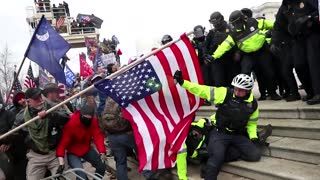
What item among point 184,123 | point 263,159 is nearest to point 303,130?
point 263,159

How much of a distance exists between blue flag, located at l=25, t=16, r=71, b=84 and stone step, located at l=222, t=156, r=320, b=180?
3.12 metres

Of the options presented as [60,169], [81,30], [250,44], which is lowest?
[60,169]

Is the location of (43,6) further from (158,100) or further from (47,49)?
(158,100)

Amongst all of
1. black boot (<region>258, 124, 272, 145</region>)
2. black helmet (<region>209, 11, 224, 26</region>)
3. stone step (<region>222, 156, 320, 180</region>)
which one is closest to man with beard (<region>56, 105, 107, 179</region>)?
stone step (<region>222, 156, 320, 180</region>)

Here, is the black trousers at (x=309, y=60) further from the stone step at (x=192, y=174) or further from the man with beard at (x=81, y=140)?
the man with beard at (x=81, y=140)

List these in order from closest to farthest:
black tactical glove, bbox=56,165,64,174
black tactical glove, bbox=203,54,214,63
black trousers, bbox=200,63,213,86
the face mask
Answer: black tactical glove, bbox=56,165,64,174, the face mask, black tactical glove, bbox=203,54,214,63, black trousers, bbox=200,63,213,86

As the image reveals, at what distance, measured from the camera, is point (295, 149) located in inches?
185

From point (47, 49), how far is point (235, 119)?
3267 mm

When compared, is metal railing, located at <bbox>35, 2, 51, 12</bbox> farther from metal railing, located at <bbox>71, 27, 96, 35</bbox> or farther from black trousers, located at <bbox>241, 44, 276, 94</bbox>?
black trousers, located at <bbox>241, 44, 276, 94</bbox>

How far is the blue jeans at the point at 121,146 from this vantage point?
5.67 meters

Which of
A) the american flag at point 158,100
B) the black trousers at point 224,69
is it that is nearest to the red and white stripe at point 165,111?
the american flag at point 158,100

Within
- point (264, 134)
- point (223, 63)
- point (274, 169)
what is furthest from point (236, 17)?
point (274, 169)

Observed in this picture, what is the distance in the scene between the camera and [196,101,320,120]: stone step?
5227mm

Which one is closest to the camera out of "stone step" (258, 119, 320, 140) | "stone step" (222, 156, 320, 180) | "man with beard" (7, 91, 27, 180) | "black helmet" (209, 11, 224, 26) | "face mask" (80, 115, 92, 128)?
"stone step" (222, 156, 320, 180)
